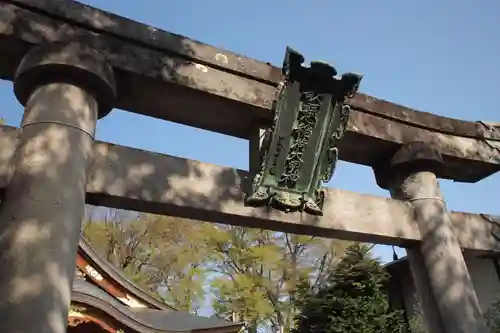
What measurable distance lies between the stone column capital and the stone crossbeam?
15 cm

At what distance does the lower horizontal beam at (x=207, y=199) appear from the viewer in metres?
3.25

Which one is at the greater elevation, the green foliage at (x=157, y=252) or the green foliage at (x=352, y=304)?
the green foliage at (x=157, y=252)

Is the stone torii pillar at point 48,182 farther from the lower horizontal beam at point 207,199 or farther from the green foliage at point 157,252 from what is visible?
the green foliage at point 157,252

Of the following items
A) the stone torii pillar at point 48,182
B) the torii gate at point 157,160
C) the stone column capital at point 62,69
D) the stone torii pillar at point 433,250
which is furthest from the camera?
the stone torii pillar at point 433,250

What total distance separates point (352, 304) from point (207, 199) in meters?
5.78

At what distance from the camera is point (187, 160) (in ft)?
12.0

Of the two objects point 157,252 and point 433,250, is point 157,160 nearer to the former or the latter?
point 433,250

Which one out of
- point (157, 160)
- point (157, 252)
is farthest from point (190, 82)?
point (157, 252)

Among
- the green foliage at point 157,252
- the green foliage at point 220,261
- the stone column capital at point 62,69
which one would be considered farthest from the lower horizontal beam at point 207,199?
the green foliage at point 157,252

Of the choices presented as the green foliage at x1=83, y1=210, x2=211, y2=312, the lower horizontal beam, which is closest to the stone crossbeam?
the lower horizontal beam

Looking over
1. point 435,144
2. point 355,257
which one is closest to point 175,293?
point 355,257

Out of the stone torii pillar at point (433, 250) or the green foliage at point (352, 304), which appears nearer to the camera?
the stone torii pillar at point (433, 250)

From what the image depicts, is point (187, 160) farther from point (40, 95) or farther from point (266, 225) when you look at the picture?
point (40, 95)

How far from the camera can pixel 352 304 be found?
837 centimetres
